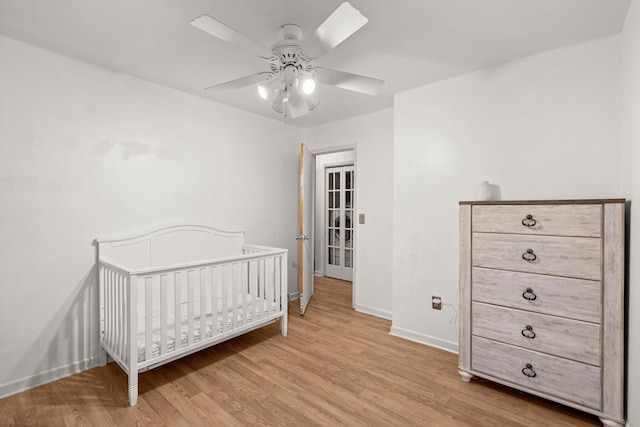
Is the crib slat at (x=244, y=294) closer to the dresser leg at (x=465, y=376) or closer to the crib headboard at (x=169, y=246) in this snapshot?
the crib headboard at (x=169, y=246)

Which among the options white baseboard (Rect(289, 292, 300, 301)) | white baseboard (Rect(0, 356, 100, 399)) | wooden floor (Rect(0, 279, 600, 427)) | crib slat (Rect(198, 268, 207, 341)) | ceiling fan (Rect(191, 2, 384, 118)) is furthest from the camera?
white baseboard (Rect(289, 292, 300, 301))

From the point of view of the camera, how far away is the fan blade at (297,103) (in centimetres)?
192

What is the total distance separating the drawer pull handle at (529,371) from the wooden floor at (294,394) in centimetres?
19

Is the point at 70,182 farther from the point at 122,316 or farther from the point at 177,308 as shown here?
the point at 177,308

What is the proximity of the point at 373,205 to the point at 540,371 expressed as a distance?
6.87 feet

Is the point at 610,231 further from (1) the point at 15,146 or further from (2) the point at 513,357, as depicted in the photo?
(1) the point at 15,146

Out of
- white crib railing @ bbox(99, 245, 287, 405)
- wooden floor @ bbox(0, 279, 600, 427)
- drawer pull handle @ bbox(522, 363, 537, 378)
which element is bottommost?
wooden floor @ bbox(0, 279, 600, 427)

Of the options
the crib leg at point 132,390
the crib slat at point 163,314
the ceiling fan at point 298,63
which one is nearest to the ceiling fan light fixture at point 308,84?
the ceiling fan at point 298,63

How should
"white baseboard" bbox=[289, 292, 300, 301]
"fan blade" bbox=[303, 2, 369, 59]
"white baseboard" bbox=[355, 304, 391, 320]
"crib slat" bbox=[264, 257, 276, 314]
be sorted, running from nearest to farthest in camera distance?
1. "fan blade" bbox=[303, 2, 369, 59]
2. "crib slat" bbox=[264, 257, 276, 314]
3. "white baseboard" bbox=[355, 304, 391, 320]
4. "white baseboard" bbox=[289, 292, 300, 301]

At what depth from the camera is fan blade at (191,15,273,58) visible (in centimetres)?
133

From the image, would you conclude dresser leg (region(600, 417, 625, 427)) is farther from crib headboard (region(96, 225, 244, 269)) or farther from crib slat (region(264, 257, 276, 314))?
crib headboard (region(96, 225, 244, 269))

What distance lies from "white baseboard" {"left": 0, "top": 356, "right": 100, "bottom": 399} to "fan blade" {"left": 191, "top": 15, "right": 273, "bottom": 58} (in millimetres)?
2463

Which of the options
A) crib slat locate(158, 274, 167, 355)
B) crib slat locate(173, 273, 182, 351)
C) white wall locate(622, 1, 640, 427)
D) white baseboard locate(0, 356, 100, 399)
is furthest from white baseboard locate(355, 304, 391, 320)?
white baseboard locate(0, 356, 100, 399)

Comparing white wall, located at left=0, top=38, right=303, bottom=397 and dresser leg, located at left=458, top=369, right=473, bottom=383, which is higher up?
white wall, located at left=0, top=38, right=303, bottom=397
